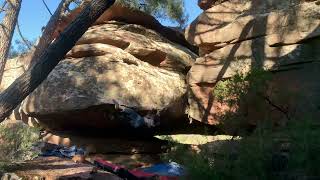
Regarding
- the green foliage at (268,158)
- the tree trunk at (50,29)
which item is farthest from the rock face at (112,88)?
the green foliage at (268,158)

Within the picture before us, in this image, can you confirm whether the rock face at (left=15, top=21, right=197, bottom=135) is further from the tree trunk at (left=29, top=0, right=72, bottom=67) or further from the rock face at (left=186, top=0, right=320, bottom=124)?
the tree trunk at (left=29, top=0, right=72, bottom=67)

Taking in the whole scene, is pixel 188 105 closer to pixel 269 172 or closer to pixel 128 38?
pixel 128 38

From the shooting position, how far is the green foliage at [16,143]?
10.1 m

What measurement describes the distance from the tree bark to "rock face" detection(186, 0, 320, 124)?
338cm

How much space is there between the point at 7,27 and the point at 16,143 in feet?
9.52

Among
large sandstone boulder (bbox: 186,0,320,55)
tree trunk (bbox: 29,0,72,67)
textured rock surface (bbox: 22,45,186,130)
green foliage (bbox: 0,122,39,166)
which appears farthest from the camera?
textured rock surface (bbox: 22,45,186,130)

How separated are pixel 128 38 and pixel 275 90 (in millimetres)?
5525

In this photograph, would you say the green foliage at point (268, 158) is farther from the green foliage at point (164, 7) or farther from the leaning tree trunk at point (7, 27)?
the green foliage at point (164, 7)

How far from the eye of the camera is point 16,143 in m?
10.2

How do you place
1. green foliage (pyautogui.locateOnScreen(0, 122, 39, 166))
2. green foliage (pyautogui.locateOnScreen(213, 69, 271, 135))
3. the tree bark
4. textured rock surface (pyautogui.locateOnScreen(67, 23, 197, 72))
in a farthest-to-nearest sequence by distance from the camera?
textured rock surface (pyautogui.locateOnScreen(67, 23, 197, 72)) < green foliage (pyautogui.locateOnScreen(0, 122, 39, 166)) < green foliage (pyautogui.locateOnScreen(213, 69, 271, 135)) < the tree bark

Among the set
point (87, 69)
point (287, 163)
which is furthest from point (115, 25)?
point (287, 163)

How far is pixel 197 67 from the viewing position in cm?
1238

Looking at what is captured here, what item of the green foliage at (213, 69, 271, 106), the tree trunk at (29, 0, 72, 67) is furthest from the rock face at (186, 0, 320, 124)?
the tree trunk at (29, 0, 72, 67)

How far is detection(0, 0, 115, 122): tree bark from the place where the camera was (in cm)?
642
